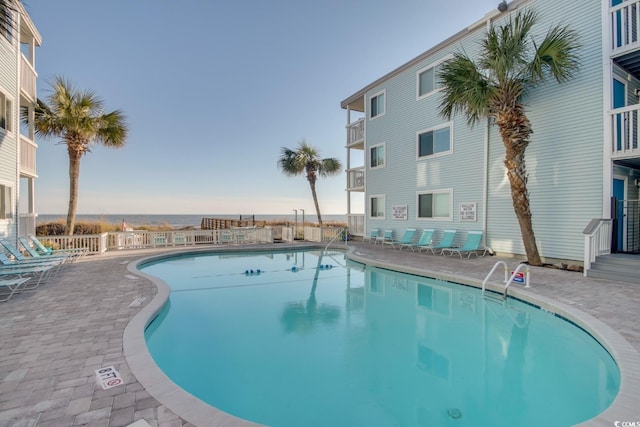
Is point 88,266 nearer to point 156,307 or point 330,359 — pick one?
point 156,307

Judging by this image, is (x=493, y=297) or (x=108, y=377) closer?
(x=108, y=377)

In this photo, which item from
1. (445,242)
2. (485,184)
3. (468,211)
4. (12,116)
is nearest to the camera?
(12,116)

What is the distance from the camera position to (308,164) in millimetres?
20062

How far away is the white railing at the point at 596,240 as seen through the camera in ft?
24.0

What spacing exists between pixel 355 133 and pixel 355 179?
8.56 ft

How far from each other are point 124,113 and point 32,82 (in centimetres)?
281

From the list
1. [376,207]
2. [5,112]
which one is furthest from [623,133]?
[5,112]

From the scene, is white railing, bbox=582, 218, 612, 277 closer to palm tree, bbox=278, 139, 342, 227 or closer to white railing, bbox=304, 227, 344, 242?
white railing, bbox=304, 227, 344, 242

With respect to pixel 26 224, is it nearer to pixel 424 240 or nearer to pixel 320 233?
pixel 320 233

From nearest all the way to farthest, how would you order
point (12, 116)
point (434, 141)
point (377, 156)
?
point (12, 116)
point (434, 141)
point (377, 156)

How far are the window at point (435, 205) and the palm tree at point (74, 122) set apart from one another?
1283 centimetres

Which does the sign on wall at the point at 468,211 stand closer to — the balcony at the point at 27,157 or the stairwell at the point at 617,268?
the stairwell at the point at 617,268

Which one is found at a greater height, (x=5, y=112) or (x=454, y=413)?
(x=5, y=112)

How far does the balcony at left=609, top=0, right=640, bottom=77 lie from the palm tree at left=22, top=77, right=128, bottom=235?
16261 mm
